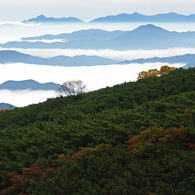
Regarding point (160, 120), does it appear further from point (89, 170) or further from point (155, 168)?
point (89, 170)

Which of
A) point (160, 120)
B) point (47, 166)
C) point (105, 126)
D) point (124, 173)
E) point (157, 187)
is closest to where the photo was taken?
point (157, 187)

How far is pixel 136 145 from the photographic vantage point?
9070 mm

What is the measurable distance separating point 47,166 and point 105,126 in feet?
Answer: 13.5

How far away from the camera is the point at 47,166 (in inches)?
350

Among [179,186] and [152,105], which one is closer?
[179,186]

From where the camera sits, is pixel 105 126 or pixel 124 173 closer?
pixel 124 173

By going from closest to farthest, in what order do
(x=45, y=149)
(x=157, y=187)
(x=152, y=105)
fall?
(x=157, y=187) < (x=45, y=149) < (x=152, y=105)

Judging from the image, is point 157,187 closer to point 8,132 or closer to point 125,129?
point 125,129

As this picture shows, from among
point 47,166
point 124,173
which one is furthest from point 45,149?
point 124,173

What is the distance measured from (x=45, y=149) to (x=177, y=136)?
5.23 meters

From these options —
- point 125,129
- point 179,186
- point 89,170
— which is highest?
point 125,129

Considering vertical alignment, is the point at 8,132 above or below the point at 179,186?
above

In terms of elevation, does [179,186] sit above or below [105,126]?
below

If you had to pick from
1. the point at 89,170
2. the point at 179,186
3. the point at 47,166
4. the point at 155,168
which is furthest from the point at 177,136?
the point at 47,166
